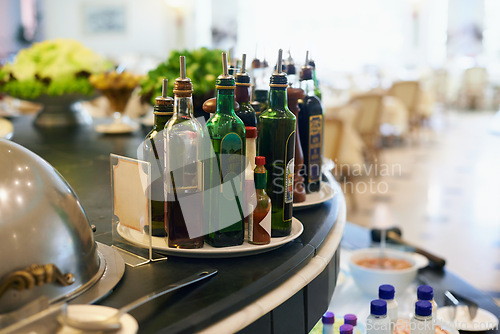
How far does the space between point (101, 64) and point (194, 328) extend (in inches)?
81.0

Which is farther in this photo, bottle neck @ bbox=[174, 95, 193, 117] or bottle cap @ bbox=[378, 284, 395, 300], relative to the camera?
bottle cap @ bbox=[378, 284, 395, 300]

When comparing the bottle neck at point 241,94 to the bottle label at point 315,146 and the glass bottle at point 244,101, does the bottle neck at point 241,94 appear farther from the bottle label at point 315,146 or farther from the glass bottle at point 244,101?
the bottle label at point 315,146

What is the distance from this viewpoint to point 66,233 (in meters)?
0.68

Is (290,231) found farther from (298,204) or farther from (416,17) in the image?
(416,17)

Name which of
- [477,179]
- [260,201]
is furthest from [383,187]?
[260,201]

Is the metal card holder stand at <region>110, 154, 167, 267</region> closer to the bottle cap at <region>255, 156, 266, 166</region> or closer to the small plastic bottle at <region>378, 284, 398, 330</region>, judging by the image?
the bottle cap at <region>255, 156, 266, 166</region>

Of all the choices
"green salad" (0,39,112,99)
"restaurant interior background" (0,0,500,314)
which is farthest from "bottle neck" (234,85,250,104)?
"restaurant interior background" (0,0,500,314)

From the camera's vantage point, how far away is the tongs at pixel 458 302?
52.6 inches

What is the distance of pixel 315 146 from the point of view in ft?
4.02

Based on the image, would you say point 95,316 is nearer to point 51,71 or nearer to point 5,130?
point 5,130

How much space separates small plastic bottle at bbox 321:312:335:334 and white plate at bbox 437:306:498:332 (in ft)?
0.97

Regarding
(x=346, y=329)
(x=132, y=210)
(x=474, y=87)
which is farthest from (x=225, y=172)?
(x=474, y=87)

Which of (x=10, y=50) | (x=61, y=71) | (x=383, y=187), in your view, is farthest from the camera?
(x=10, y=50)

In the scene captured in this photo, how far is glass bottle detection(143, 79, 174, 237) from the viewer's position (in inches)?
34.7
